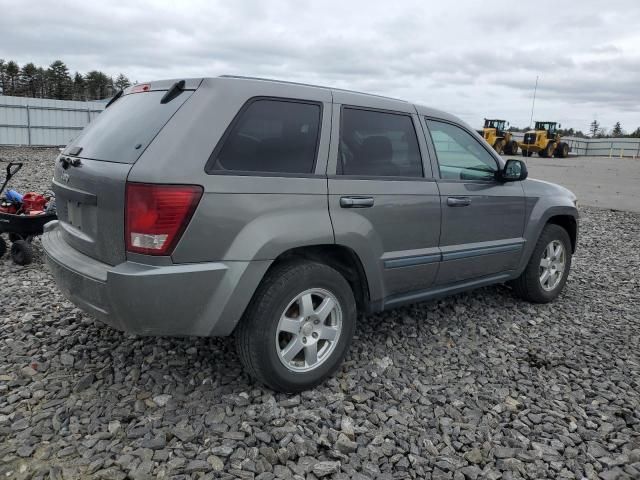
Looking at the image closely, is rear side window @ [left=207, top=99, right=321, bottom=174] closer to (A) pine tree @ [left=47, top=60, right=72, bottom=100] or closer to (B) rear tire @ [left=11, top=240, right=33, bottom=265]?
(B) rear tire @ [left=11, top=240, right=33, bottom=265]

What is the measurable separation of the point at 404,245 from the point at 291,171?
39.9 inches

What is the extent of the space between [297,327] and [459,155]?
6.75ft

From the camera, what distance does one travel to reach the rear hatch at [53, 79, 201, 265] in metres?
2.64

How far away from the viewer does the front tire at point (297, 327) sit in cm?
284

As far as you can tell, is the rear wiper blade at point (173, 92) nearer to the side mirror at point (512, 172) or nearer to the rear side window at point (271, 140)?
the rear side window at point (271, 140)

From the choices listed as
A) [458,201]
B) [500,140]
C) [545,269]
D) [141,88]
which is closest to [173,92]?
[141,88]

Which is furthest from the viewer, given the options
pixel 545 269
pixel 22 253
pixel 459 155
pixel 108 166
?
pixel 22 253

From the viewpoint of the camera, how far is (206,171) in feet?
8.54

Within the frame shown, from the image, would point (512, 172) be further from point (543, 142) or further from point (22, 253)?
point (543, 142)

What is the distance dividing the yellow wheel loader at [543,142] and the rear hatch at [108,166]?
32.3m

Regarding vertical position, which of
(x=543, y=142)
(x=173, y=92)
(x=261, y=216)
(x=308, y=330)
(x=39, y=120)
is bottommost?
(x=308, y=330)

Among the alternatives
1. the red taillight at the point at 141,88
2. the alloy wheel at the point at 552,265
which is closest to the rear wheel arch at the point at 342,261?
the red taillight at the point at 141,88

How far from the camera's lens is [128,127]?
2900 millimetres

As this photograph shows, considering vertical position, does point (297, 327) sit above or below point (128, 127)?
below
